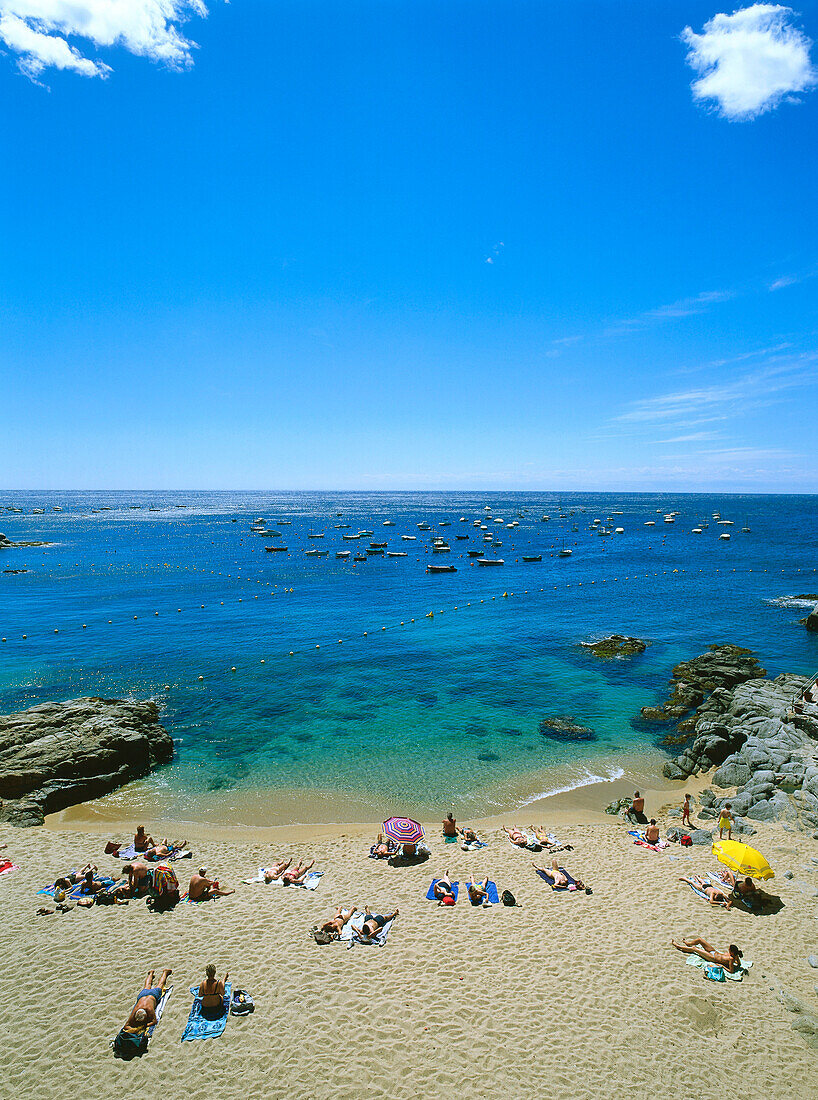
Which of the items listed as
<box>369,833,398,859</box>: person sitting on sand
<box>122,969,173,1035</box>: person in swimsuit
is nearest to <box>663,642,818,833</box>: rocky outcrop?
<box>369,833,398,859</box>: person sitting on sand

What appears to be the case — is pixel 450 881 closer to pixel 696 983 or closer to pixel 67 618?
pixel 696 983

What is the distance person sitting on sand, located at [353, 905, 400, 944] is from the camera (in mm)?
13469

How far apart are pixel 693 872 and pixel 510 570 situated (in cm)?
6642

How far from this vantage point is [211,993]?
36.0ft

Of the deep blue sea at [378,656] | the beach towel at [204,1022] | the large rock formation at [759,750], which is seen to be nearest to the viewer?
the beach towel at [204,1022]

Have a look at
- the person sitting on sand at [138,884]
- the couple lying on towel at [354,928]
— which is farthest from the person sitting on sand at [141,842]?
the couple lying on towel at [354,928]

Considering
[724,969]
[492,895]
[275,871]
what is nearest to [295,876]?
[275,871]

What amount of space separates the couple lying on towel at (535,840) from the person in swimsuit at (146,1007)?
11.9 metres

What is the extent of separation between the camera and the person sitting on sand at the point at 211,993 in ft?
35.9

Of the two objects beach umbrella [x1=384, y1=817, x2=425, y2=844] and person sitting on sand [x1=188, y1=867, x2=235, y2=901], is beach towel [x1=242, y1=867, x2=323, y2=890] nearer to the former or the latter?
person sitting on sand [x1=188, y1=867, x2=235, y2=901]

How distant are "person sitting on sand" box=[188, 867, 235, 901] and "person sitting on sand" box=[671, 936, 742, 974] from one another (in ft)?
42.2

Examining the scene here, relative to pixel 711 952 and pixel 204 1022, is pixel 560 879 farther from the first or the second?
pixel 204 1022

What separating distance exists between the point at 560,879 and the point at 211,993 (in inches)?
411

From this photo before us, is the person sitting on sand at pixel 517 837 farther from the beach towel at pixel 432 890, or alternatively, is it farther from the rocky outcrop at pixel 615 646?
the rocky outcrop at pixel 615 646
